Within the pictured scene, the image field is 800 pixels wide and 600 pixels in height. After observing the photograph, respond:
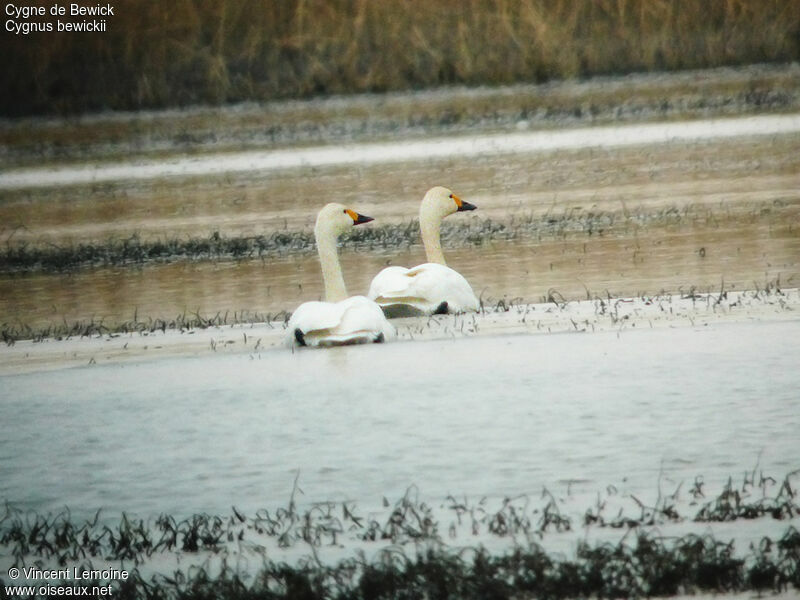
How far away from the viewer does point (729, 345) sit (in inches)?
354

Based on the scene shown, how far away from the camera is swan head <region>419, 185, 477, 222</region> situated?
12.1m

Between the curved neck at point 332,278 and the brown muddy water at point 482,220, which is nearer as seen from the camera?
the curved neck at point 332,278

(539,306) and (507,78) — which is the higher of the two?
(507,78)

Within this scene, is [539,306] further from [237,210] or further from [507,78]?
[507,78]

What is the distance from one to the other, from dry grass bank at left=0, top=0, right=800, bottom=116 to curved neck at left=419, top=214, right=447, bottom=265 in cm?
1900

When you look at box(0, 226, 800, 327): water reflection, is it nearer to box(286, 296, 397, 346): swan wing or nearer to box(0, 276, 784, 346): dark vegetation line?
box(0, 276, 784, 346): dark vegetation line

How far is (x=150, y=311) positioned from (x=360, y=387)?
3.96 m

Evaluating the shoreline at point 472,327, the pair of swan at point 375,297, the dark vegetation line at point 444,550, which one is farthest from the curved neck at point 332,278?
the dark vegetation line at point 444,550

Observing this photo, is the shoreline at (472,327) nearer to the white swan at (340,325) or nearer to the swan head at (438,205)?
the white swan at (340,325)

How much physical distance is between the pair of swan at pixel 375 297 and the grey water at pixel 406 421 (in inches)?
5.3

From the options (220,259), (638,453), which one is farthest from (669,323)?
(220,259)

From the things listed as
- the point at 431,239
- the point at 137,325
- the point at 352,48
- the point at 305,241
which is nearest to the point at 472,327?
the point at 431,239

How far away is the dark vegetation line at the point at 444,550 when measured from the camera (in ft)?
15.8

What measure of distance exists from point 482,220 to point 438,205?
5.34 meters
